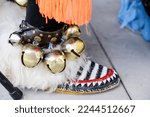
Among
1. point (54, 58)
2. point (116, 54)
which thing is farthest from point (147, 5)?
point (54, 58)

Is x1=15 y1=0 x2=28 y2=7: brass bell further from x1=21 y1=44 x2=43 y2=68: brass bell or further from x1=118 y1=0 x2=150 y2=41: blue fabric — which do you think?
x1=118 y1=0 x2=150 y2=41: blue fabric

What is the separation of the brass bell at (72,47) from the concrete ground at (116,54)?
0.45ft

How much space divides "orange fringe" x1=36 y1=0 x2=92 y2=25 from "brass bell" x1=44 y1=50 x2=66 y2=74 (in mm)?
139

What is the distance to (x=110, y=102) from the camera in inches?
47.3

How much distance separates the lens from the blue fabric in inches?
62.4

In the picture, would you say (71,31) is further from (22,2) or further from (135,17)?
(135,17)

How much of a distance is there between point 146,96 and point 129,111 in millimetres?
155

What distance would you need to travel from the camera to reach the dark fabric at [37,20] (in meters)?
1.23

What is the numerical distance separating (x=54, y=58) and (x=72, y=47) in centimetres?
8

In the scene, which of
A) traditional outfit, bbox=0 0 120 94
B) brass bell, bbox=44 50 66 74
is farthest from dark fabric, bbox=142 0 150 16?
brass bell, bbox=44 50 66 74

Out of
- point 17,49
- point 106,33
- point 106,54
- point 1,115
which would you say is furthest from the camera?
point 106,33

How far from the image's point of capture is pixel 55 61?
125cm

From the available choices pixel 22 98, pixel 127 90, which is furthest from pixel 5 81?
pixel 127 90

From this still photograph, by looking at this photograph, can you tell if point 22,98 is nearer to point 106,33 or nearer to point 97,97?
point 97,97
